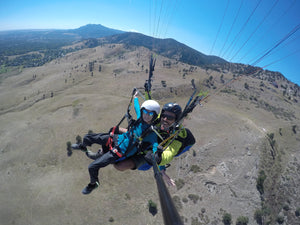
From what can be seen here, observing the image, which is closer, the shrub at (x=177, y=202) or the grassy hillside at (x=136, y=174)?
the grassy hillside at (x=136, y=174)

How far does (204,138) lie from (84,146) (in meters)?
27.2

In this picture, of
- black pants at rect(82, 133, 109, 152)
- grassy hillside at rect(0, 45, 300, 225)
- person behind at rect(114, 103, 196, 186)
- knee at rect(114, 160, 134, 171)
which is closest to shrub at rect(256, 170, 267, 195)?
grassy hillside at rect(0, 45, 300, 225)

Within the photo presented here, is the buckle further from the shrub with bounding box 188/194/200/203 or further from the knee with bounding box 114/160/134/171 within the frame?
the shrub with bounding box 188/194/200/203

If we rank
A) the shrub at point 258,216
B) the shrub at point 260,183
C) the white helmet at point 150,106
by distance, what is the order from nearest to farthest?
the white helmet at point 150,106 < the shrub at point 258,216 < the shrub at point 260,183

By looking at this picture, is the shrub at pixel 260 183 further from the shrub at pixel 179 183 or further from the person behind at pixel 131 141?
the person behind at pixel 131 141

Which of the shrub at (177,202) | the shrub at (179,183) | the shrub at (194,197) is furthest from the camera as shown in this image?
the shrub at (179,183)

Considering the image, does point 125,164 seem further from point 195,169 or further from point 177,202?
point 195,169

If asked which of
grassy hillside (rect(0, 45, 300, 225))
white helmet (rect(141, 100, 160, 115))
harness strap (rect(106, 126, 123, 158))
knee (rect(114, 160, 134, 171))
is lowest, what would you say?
grassy hillside (rect(0, 45, 300, 225))

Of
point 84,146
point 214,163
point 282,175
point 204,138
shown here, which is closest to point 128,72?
point 204,138

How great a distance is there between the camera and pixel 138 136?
17.3 feet

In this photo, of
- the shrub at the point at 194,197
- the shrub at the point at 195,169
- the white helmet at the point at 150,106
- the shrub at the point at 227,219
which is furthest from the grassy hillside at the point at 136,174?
the white helmet at the point at 150,106

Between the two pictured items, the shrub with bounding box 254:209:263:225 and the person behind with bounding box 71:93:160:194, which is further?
the shrub with bounding box 254:209:263:225

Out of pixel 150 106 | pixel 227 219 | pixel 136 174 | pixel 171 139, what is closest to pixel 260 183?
pixel 227 219

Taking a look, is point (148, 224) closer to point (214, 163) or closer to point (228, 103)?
point (214, 163)
